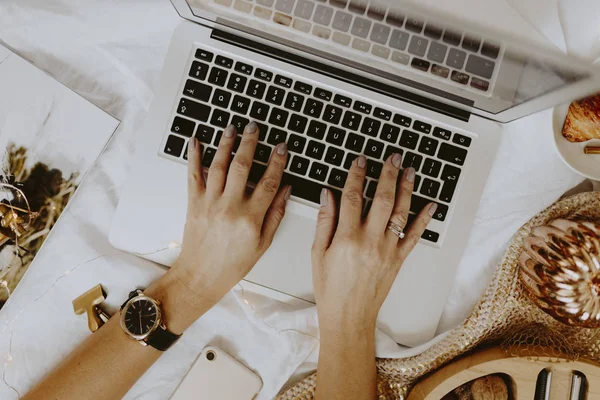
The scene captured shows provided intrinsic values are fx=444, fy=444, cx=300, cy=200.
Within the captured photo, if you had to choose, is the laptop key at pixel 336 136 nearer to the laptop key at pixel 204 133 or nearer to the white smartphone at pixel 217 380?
the laptop key at pixel 204 133

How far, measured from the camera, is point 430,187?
0.56 meters

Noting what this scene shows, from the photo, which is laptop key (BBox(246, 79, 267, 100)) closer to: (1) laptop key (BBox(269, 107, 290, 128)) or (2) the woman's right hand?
(1) laptop key (BBox(269, 107, 290, 128))

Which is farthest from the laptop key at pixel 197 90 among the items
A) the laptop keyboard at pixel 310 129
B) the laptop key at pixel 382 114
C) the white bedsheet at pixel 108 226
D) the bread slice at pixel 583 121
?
the bread slice at pixel 583 121

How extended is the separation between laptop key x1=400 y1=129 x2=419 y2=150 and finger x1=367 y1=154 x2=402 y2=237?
0.02 m

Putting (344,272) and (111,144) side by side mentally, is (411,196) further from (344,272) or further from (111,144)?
(111,144)

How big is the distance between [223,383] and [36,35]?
558mm

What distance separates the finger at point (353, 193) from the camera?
0.54m

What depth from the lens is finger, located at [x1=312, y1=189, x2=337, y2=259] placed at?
1.81 ft

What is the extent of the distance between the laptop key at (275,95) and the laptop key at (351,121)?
0.27 ft

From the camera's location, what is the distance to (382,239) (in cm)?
57

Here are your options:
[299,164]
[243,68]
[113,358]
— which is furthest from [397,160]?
[113,358]

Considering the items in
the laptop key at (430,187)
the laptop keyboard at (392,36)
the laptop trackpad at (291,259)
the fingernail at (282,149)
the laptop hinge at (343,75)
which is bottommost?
the laptop trackpad at (291,259)

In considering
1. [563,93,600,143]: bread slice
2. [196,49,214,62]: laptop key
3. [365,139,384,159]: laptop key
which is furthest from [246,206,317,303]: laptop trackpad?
[563,93,600,143]: bread slice

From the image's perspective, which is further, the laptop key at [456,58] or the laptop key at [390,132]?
the laptop key at [390,132]
